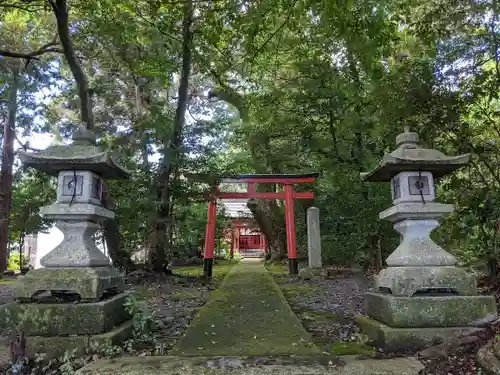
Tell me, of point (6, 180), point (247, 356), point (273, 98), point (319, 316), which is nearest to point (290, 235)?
point (273, 98)

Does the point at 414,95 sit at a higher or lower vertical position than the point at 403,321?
higher

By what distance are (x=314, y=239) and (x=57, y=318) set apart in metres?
8.57

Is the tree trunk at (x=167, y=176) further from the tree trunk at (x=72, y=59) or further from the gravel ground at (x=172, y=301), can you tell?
the tree trunk at (x=72, y=59)

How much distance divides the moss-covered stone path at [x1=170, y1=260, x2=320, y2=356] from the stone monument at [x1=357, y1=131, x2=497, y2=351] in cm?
75

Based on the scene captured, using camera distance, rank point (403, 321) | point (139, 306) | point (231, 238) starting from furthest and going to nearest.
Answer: point (231, 238)
point (139, 306)
point (403, 321)

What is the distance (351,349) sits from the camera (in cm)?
350

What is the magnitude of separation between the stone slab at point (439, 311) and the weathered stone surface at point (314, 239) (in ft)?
24.8

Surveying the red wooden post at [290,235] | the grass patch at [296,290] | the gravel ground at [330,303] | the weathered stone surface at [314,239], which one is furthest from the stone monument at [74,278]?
the red wooden post at [290,235]

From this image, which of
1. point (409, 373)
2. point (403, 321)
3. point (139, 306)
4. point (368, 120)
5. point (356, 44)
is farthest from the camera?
point (368, 120)

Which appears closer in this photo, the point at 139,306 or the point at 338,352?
the point at 338,352

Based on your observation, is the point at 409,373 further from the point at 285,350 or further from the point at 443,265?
the point at 443,265

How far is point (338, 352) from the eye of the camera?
11.3 ft

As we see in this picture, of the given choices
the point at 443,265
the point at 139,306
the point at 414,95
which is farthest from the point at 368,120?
the point at 139,306

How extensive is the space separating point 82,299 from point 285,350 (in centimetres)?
191
